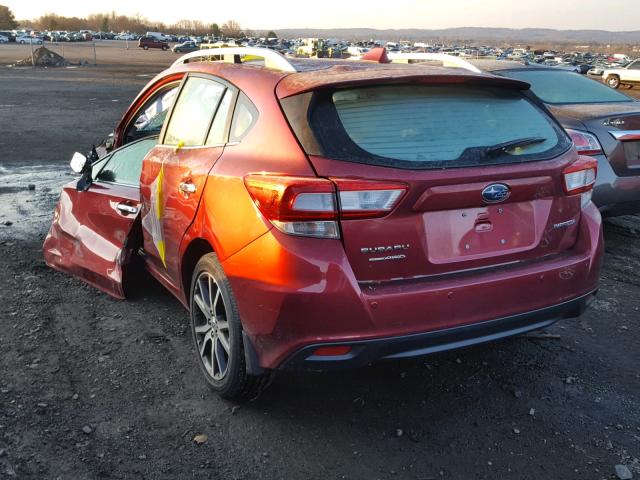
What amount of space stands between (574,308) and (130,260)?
9.53 ft

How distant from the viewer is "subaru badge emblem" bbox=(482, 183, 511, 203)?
8.91 feet

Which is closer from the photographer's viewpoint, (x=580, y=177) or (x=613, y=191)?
(x=580, y=177)

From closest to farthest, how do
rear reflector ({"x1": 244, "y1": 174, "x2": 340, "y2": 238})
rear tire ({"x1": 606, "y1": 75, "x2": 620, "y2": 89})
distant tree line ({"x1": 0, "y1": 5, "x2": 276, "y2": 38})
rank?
rear reflector ({"x1": 244, "y1": 174, "x2": 340, "y2": 238})
rear tire ({"x1": 606, "y1": 75, "x2": 620, "y2": 89})
distant tree line ({"x1": 0, "y1": 5, "x2": 276, "y2": 38})

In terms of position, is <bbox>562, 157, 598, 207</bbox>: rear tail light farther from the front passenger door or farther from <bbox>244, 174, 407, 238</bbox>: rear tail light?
the front passenger door

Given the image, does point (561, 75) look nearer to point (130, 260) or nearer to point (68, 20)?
point (130, 260)

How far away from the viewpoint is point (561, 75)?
7.36 m

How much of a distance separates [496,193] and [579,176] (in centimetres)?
63

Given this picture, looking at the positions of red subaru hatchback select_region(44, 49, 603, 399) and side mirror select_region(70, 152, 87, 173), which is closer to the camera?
red subaru hatchback select_region(44, 49, 603, 399)

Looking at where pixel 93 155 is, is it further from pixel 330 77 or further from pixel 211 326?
pixel 330 77

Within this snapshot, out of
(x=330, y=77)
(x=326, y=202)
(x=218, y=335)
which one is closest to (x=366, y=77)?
A: (x=330, y=77)

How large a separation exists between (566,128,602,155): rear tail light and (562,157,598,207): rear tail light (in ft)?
8.37

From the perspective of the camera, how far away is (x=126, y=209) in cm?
430

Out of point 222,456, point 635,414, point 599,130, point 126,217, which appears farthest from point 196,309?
point 599,130

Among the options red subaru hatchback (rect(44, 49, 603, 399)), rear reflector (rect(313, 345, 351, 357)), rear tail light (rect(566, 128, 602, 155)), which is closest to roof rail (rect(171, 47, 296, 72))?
red subaru hatchback (rect(44, 49, 603, 399))
